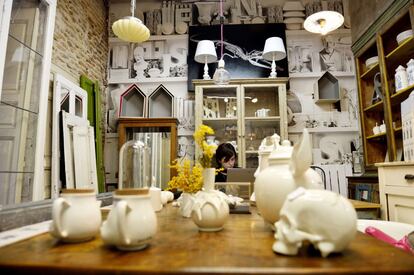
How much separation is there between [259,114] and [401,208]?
2.16 meters

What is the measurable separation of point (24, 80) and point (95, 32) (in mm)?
1985

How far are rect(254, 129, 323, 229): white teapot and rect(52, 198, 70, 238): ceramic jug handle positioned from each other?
53 cm

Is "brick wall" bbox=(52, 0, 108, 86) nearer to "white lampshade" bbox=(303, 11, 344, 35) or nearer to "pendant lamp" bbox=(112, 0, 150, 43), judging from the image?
"pendant lamp" bbox=(112, 0, 150, 43)

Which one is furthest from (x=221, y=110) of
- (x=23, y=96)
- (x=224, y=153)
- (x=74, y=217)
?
(x=74, y=217)

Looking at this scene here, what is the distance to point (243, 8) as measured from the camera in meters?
4.29

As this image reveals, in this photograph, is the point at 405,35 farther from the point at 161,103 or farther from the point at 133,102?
the point at 133,102

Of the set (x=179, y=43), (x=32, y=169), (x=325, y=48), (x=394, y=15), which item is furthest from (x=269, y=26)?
(x=32, y=169)

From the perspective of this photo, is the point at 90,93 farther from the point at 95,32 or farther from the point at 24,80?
the point at 24,80

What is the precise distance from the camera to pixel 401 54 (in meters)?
2.62

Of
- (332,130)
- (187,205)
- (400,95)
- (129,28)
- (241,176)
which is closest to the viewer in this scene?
(187,205)

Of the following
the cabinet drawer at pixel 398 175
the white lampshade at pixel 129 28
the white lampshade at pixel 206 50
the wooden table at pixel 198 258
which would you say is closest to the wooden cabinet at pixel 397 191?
the cabinet drawer at pixel 398 175

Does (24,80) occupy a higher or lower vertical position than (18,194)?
higher

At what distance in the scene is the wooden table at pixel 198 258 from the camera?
50cm

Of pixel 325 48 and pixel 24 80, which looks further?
pixel 325 48
